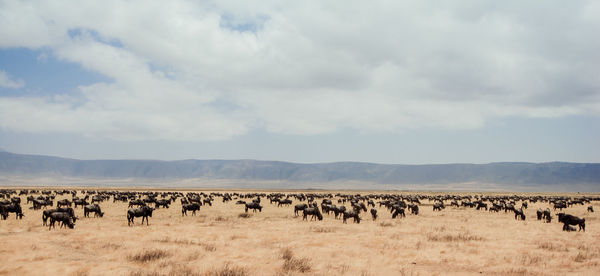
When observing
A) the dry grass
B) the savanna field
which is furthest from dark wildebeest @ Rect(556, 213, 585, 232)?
the dry grass

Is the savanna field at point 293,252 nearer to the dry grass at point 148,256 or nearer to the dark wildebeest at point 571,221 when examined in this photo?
the dry grass at point 148,256

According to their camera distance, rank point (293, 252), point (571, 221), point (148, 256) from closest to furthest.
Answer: point (148, 256), point (293, 252), point (571, 221)

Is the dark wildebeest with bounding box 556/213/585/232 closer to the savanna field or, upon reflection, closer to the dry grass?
the savanna field

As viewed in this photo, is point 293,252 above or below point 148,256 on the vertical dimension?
below

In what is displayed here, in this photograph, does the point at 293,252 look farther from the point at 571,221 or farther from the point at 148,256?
the point at 571,221

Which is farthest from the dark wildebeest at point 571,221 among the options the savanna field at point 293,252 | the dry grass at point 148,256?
the dry grass at point 148,256

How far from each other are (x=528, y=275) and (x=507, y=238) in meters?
9.00

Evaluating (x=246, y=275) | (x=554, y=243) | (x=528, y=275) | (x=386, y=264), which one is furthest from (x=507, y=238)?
(x=246, y=275)

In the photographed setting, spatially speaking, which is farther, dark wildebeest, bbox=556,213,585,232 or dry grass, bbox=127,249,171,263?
dark wildebeest, bbox=556,213,585,232

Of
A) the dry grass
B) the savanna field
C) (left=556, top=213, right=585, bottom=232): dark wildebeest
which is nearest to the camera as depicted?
the savanna field

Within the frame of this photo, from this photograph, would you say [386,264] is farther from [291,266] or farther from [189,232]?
[189,232]

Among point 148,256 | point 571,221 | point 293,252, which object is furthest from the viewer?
A: point 571,221

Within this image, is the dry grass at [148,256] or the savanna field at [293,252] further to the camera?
the dry grass at [148,256]

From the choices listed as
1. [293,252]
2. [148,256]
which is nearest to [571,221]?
[293,252]
